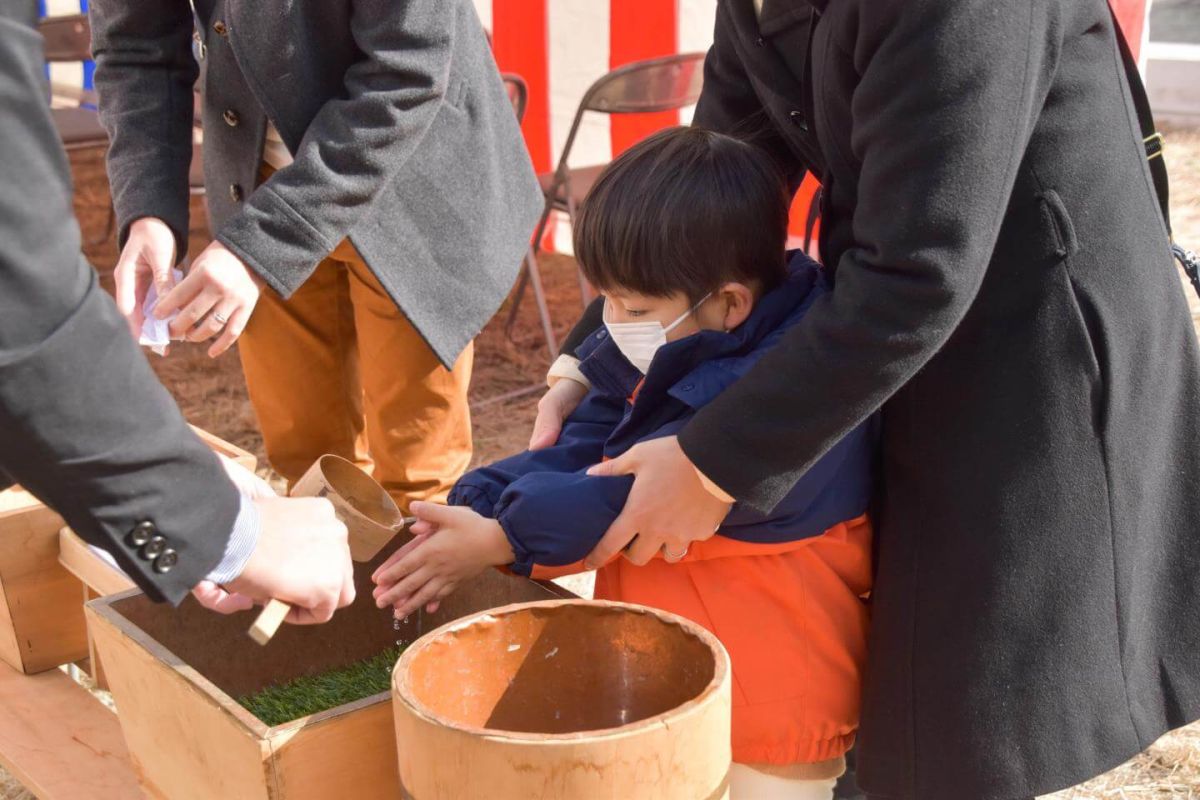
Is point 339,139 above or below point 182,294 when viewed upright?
above

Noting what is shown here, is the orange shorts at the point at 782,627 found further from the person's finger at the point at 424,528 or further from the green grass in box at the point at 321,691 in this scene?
the green grass in box at the point at 321,691

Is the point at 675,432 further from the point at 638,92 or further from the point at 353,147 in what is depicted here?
the point at 638,92

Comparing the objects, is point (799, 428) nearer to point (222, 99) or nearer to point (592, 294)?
point (222, 99)

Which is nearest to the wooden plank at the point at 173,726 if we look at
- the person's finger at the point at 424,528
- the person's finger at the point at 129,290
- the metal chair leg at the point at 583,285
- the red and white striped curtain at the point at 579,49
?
the person's finger at the point at 424,528

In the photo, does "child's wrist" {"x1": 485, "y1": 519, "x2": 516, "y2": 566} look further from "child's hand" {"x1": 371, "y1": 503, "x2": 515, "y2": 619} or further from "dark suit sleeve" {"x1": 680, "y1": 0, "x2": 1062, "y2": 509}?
"dark suit sleeve" {"x1": 680, "y1": 0, "x2": 1062, "y2": 509}

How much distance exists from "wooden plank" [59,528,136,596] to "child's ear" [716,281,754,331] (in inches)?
41.9

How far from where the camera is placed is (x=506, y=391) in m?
4.70

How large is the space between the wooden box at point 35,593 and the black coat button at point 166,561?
1.29 metres

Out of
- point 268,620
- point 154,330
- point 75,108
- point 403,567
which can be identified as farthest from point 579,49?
point 268,620

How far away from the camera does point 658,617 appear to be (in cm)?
134

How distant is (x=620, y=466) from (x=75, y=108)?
204 inches

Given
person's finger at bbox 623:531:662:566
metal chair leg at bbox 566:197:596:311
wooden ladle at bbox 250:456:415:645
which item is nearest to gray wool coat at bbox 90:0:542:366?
wooden ladle at bbox 250:456:415:645

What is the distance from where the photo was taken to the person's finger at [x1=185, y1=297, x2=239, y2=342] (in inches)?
76.5

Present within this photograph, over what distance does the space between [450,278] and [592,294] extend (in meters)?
2.82
